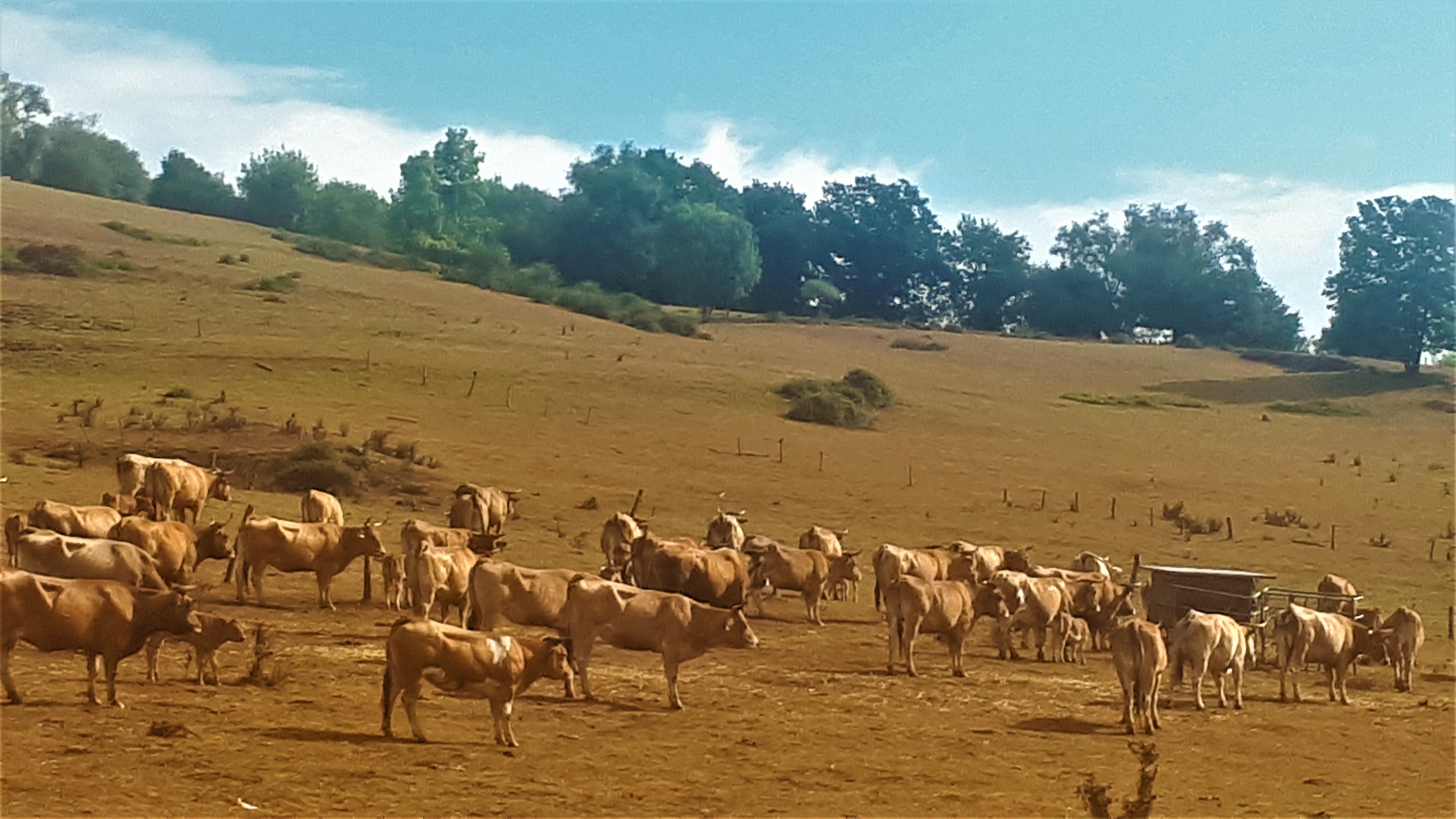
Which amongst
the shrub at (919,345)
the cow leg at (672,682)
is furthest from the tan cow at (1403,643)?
the shrub at (919,345)

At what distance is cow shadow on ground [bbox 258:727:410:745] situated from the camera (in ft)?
44.2

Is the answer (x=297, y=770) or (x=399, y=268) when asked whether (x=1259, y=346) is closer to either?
(x=399, y=268)

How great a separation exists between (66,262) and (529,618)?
52.1 metres

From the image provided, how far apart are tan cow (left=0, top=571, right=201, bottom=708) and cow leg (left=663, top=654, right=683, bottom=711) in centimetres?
504

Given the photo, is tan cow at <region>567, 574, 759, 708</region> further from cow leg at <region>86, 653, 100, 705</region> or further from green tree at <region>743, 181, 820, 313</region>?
green tree at <region>743, 181, 820, 313</region>

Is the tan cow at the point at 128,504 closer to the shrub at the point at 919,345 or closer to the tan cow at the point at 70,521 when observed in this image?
the tan cow at the point at 70,521

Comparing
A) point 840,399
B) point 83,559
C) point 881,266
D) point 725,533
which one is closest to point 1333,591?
point 725,533

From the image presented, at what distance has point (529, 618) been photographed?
60.0 ft

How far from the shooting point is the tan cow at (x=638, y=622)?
17.0 m

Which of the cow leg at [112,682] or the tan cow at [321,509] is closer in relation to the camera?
the cow leg at [112,682]

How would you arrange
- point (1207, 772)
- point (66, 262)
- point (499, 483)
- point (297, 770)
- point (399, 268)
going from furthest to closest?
point (399, 268) < point (66, 262) < point (499, 483) < point (1207, 772) < point (297, 770)

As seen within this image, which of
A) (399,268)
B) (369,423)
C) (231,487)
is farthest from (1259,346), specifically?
(231,487)

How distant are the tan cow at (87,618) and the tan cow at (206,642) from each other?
0.67m

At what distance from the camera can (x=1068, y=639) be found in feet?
76.8
